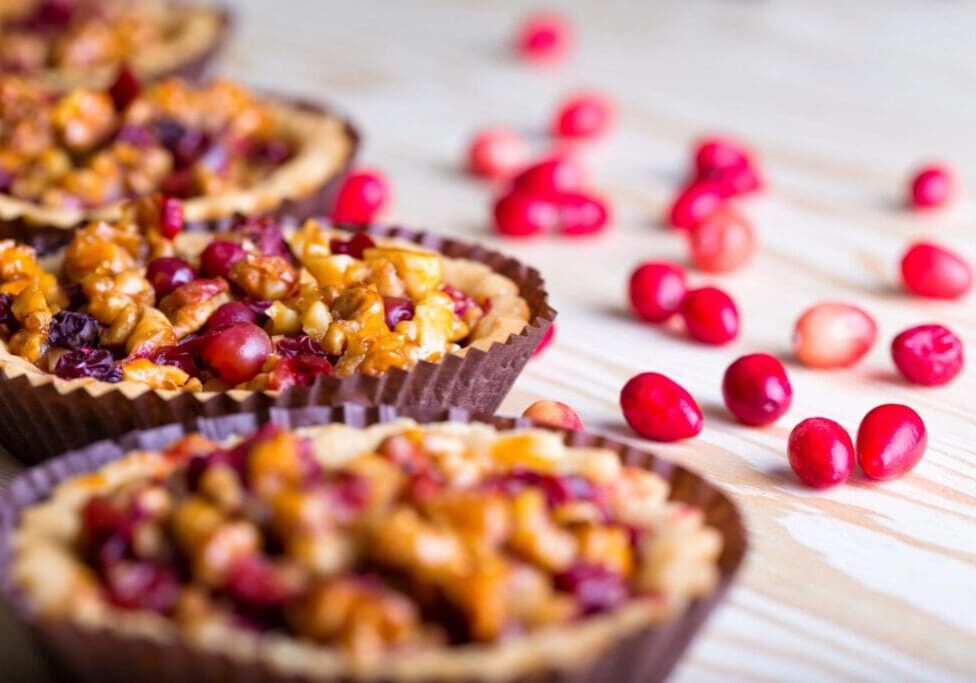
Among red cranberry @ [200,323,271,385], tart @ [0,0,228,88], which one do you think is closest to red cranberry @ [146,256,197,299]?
red cranberry @ [200,323,271,385]

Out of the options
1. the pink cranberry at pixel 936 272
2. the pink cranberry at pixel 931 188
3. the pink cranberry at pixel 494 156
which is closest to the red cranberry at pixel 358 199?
the pink cranberry at pixel 494 156

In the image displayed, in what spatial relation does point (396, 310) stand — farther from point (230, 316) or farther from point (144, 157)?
point (144, 157)

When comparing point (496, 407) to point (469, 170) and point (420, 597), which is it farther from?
point (469, 170)

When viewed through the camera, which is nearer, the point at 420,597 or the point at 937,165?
the point at 420,597

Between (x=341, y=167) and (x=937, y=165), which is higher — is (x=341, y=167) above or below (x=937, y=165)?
below

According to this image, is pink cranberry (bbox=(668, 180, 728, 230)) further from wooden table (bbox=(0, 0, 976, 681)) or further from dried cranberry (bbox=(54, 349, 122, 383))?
dried cranberry (bbox=(54, 349, 122, 383))

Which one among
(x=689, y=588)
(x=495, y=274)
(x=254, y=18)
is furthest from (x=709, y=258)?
(x=254, y=18)
